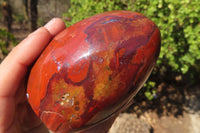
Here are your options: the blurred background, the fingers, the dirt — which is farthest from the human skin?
the dirt

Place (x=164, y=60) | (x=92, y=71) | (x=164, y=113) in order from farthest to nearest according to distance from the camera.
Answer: (x=164, y=113) < (x=164, y=60) < (x=92, y=71)

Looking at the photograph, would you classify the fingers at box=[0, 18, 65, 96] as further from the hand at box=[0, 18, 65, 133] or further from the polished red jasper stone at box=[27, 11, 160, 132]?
the polished red jasper stone at box=[27, 11, 160, 132]

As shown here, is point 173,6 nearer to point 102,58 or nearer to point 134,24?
point 134,24

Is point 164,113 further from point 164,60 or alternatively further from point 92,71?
point 92,71

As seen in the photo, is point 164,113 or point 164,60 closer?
point 164,60

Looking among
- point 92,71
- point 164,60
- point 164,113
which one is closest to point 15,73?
point 92,71

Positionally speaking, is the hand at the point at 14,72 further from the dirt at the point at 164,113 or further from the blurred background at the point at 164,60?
the dirt at the point at 164,113

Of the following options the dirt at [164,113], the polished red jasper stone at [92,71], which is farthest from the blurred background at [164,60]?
the polished red jasper stone at [92,71]
